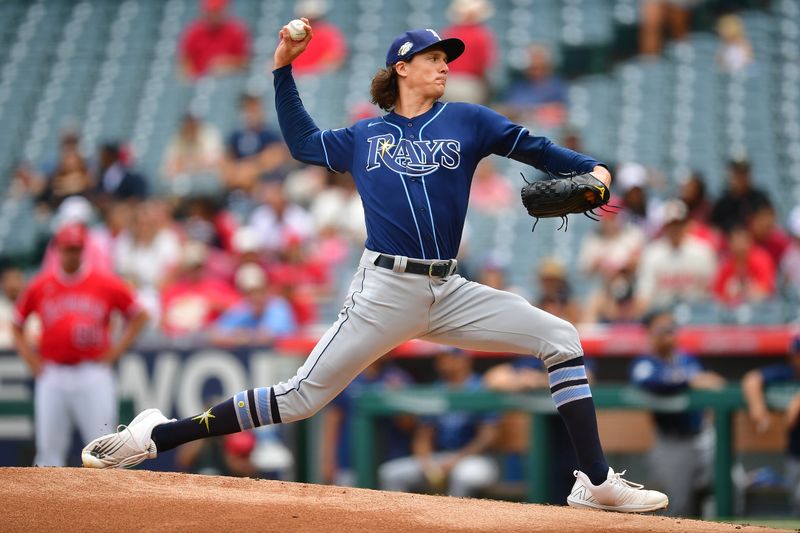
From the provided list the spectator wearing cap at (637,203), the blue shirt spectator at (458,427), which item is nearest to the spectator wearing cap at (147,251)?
the blue shirt spectator at (458,427)

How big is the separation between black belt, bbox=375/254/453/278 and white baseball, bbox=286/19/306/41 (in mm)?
933

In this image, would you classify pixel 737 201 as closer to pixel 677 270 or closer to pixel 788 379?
pixel 677 270

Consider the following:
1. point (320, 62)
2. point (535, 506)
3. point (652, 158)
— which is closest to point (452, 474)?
point (535, 506)

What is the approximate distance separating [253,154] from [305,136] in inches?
285

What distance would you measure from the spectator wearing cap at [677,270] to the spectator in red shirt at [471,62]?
3096mm

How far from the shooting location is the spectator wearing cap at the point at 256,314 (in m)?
9.05

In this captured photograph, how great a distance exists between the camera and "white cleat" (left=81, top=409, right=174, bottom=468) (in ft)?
15.8

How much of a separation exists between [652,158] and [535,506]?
22.9ft

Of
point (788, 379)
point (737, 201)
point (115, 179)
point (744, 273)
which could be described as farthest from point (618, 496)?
point (115, 179)

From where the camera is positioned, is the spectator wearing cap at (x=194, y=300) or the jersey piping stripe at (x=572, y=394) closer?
the jersey piping stripe at (x=572, y=394)

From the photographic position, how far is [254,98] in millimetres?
12141

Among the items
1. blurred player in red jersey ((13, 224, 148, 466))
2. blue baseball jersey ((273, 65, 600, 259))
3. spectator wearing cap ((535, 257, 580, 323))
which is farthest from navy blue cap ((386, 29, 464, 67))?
blurred player in red jersey ((13, 224, 148, 466))

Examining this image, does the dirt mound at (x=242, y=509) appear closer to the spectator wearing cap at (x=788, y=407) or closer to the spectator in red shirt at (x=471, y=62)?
the spectator wearing cap at (x=788, y=407)

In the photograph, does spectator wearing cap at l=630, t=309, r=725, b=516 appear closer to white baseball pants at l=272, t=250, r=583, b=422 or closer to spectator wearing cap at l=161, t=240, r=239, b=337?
white baseball pants at l=272, t=250, r=583, b=422
